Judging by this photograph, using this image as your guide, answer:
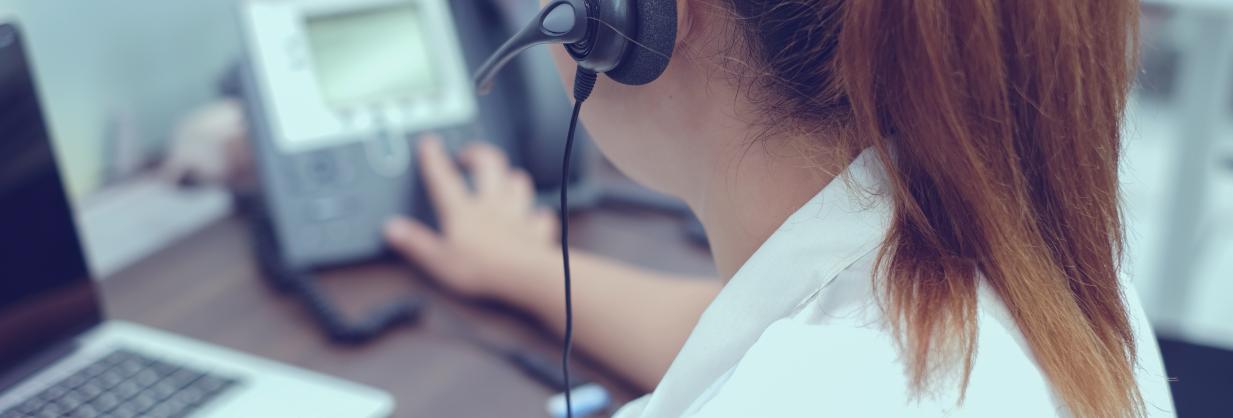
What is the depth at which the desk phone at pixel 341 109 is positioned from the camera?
88 cm

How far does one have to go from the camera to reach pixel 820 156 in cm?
43

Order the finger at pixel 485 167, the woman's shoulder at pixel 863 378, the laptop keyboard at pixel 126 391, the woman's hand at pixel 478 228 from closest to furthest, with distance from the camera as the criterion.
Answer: the woman's shoulder at pixel 863 378 → the laptop keyboard at pixel 126 391 → the woman's hand at pixel 478 228 → the finger at pixel 485 167

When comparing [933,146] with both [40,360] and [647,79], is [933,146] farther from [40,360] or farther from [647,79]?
[40,360]

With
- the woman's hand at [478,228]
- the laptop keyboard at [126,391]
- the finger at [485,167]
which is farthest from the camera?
the finger at [485,167]

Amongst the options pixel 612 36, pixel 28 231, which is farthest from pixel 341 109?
pixel 612 36

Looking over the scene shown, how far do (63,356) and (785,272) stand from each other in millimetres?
573

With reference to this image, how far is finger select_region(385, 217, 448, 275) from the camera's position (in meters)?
0.88

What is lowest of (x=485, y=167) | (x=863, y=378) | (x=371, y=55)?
(x=863, y=378)

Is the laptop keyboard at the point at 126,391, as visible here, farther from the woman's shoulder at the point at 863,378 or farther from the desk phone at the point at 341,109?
the woman's shoulder at the point at 863,378

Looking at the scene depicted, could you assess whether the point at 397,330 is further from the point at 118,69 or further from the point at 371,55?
the point at 118,69

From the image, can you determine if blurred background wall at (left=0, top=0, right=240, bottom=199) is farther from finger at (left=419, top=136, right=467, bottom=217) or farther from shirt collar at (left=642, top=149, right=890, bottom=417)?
shirt collar at (left=642, top=149, right=890, bottom=417)

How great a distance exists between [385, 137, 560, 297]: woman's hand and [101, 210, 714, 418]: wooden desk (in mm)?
24

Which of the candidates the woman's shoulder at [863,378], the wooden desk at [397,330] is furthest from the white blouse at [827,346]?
the wooden desk at [397,330]

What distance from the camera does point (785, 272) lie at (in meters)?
0.42
